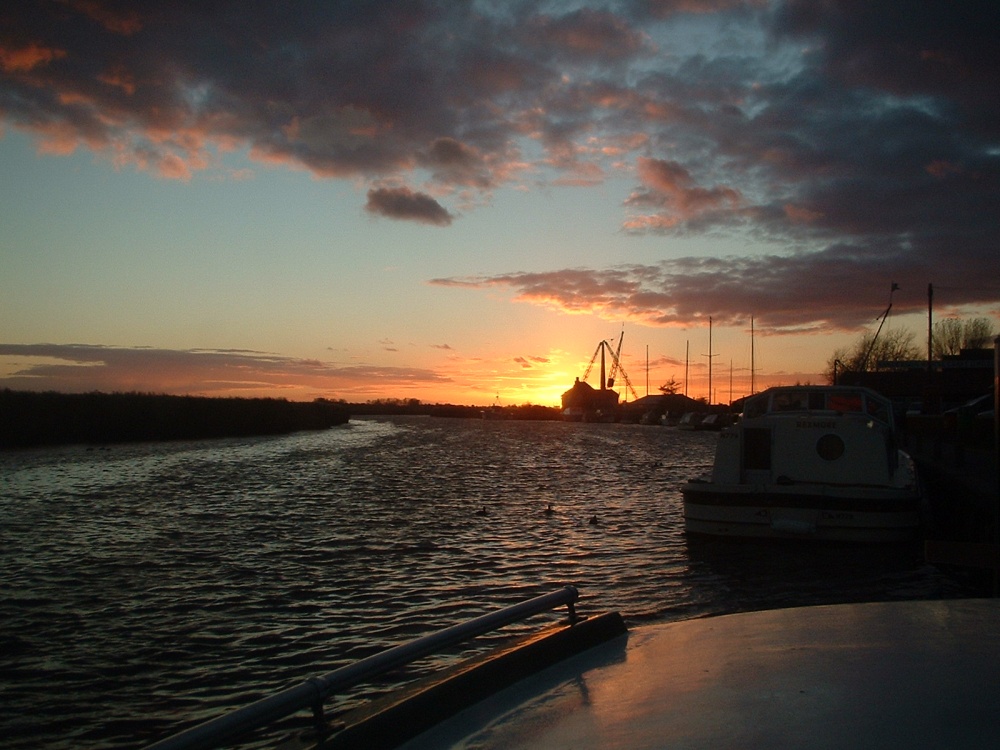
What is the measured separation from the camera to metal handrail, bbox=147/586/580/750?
231 cm

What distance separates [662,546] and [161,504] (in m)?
13.0

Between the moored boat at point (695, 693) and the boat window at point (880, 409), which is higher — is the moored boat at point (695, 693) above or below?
below

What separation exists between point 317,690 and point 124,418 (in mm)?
58913

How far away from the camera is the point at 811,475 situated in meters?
17.4

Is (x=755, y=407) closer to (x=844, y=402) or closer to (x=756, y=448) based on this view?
(x=756, y=448)

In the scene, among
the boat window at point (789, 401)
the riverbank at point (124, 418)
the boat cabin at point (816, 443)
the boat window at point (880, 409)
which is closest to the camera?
the boat cabin at point (816, 443)

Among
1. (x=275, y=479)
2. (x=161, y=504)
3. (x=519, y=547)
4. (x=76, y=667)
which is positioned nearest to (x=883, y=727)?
(x=76, y=667)

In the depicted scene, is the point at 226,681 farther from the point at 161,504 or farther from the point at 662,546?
the point at 161,504

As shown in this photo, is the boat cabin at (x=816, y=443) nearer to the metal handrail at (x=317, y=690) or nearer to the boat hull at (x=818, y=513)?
the boat hull at (x=818, y=513)

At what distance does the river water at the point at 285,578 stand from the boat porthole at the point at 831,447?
94.4 inches

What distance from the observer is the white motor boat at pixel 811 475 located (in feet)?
50.8

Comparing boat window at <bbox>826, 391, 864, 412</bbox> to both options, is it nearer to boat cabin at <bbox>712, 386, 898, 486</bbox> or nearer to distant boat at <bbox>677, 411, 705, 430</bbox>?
boat cabin at <bbox>712, 386, 898, 486</bbox>

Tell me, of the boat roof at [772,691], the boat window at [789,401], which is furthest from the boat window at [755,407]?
the boat roof at [772,691]

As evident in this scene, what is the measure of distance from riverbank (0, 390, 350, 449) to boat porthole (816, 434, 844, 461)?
4199cm
